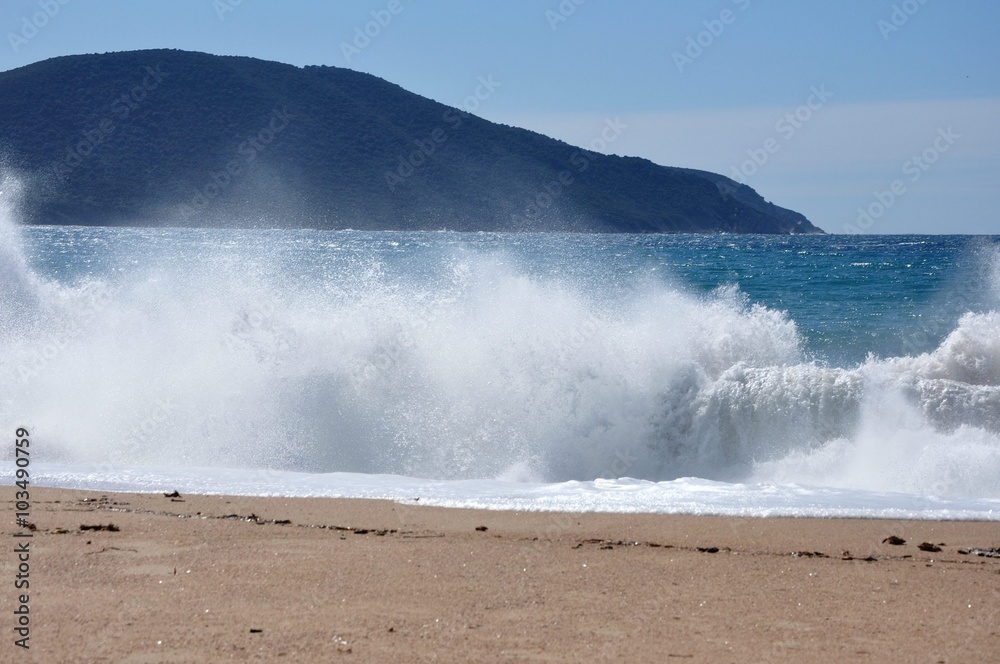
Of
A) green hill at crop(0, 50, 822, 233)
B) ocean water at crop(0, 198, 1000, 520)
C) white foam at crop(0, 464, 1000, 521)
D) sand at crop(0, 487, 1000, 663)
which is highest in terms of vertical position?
green hill at crop(0, 50, 822, 233)

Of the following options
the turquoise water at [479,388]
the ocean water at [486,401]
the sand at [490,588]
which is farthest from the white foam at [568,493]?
the turquoise water at [479,388]

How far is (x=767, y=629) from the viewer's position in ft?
A: 14.8

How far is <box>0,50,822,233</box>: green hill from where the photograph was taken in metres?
80.3

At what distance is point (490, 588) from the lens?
506 centimetres

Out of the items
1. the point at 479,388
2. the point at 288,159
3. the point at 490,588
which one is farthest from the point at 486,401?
the point at 288,159

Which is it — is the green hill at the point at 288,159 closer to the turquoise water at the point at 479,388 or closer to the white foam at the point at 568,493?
the turquoise water at the point at 479,388

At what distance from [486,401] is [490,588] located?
6280 millimetres

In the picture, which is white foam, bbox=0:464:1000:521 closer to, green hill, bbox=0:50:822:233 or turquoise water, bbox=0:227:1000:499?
turquoise water, bbox=0:227:1000:499

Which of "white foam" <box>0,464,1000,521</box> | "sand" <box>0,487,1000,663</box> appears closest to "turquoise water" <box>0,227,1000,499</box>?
"white foam" <box>0,464,1000,521</box>

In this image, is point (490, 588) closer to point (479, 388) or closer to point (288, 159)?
point (479, 388)

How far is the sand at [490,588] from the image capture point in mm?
4230

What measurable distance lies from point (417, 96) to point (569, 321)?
295 ft

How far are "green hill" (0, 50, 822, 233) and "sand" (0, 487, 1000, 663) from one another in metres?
79.0

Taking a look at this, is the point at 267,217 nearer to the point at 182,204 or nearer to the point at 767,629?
the point at 182,204
